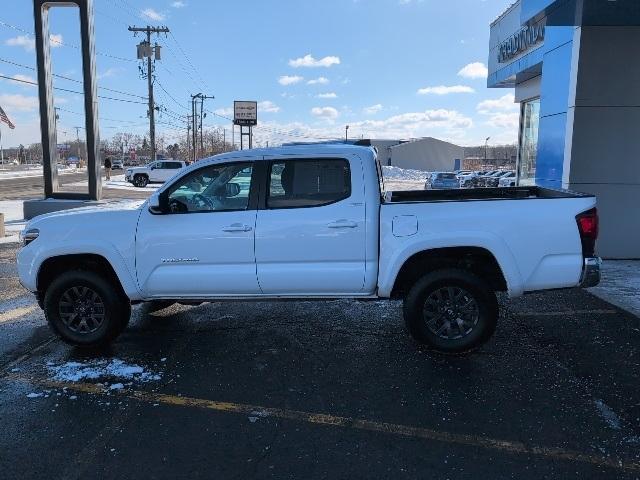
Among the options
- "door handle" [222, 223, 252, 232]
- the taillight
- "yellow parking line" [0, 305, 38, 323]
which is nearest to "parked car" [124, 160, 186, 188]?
"yellow parking line" [0, 305, 38, 323]

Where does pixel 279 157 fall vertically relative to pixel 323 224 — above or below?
above

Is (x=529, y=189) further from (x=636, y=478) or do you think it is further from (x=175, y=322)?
(x=175, y=322)

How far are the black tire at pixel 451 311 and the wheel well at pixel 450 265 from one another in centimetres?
11

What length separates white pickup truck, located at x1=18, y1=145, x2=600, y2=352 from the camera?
15.4 ft

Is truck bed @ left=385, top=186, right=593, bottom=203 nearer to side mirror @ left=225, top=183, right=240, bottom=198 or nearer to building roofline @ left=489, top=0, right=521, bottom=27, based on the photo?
side mirror @ left=225, top=183, right=240, bottom=198

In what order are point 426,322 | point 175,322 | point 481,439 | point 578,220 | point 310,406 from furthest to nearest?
1. point 175,322
2. point 426,322
3. point 578,220
4. point 310,406
5. point 481,439

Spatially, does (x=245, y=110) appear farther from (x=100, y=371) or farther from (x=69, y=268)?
(x=100, y=371)

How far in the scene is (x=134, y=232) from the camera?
16.5 feet

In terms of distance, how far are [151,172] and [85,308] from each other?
3531 centimetres

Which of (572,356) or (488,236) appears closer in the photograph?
(488,236)

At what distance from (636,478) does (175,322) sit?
469 centimetres

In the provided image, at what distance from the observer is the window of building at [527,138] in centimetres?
1459

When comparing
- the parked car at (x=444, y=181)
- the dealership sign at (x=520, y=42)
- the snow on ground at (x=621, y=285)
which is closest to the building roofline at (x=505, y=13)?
the dealership sign at (x=520, y=42)

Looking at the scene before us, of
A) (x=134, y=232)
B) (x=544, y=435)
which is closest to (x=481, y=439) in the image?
(x=544, y=435)
